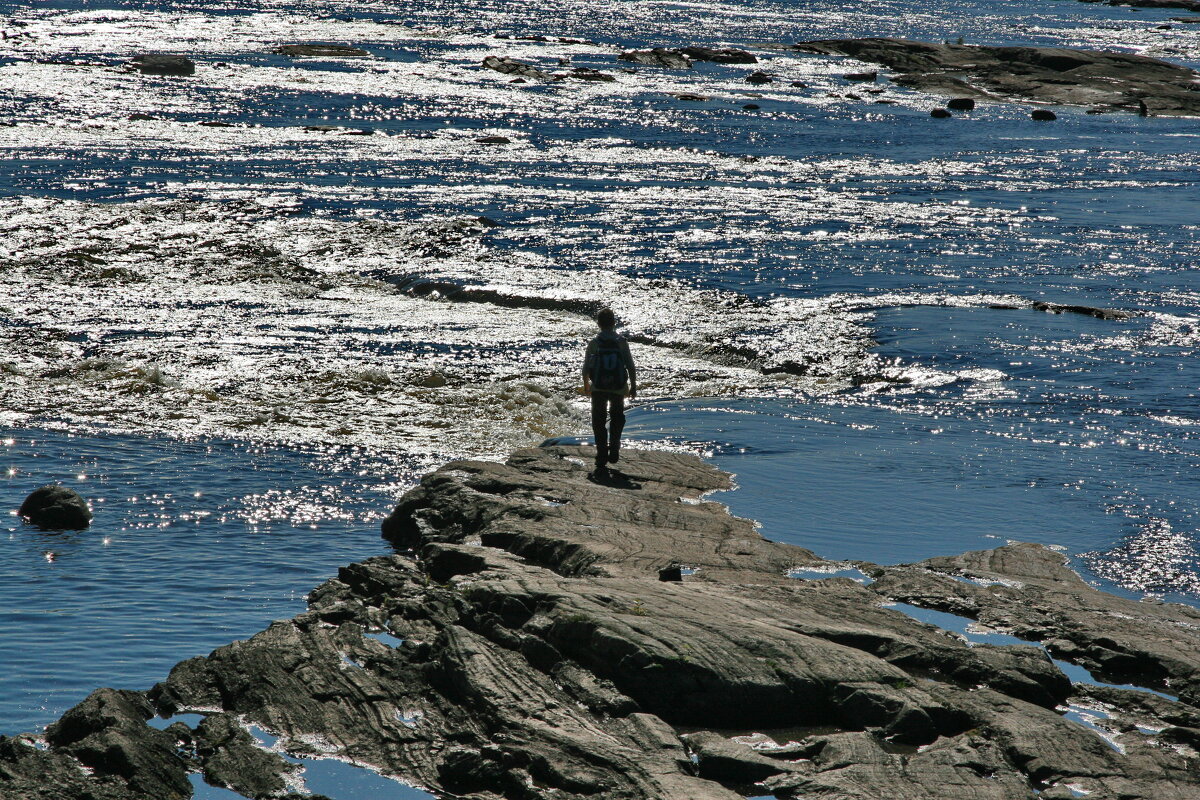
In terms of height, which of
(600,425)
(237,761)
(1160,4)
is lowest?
(237,761)

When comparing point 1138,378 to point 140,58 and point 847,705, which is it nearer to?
point 847,705

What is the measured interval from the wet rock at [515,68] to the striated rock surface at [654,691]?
64827 mm

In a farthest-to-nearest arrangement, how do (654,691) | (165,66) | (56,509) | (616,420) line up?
(165,66), (616,420), (56,509), (654,691)

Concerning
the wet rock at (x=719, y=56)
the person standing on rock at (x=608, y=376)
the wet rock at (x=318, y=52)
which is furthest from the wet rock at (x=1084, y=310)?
the wet rock at (x=318, y=52)

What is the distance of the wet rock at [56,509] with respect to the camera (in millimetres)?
16172

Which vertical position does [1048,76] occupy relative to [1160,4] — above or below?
below

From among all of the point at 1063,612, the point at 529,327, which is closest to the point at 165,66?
the point at 529,327

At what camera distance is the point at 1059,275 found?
33.5m

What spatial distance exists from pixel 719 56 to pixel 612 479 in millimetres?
76571

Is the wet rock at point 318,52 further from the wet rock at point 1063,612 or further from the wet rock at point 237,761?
the wet rock at point 237,761

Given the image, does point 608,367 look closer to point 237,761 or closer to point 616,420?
point 616,420

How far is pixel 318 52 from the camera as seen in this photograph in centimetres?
8250

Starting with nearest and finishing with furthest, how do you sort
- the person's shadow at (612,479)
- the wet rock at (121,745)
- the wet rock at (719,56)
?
the wet rock at (121,745) → the person's shadow at (612,479) → the wet rock at (719,56)

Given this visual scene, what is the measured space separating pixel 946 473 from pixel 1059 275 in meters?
16.6
